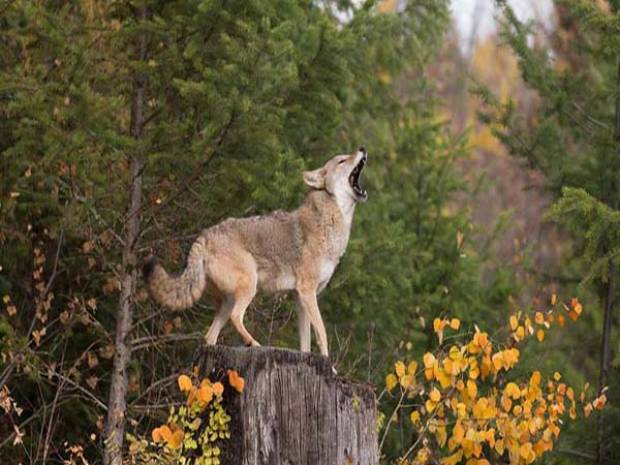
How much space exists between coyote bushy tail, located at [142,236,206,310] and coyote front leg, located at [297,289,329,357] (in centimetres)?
61

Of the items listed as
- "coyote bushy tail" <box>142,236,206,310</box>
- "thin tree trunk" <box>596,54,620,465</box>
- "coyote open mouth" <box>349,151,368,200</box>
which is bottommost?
"thin tree trunk" <box>596,54,620,465</box>

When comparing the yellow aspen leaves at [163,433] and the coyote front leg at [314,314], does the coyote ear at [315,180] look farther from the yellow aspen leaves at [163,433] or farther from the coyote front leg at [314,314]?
the yellow aspen leaves at [163,433]

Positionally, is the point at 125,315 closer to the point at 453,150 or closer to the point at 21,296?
the point at 21,296

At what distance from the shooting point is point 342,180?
8.09 metres

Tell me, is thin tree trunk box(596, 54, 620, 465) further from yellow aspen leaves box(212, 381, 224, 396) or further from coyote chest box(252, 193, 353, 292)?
yellow aspen leaves box(212, 381, 224, 396)

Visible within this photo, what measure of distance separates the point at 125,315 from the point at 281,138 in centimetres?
219

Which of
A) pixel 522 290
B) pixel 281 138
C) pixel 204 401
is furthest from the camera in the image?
pixel 522 290

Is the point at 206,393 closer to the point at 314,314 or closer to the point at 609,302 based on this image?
the point at 314,314

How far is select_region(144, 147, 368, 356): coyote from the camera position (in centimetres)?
745

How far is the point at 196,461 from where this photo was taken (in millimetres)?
6566

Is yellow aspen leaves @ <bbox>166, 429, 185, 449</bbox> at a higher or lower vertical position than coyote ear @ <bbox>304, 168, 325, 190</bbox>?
lower

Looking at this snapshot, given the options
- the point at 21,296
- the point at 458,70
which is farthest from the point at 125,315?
the point at 458,70

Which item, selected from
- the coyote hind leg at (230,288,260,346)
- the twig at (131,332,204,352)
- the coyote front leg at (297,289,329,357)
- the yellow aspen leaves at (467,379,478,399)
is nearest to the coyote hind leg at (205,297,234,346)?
the coyote hind leg at (230,288,260,346)

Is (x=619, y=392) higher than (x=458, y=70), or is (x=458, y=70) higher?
(x=458, y=70)
